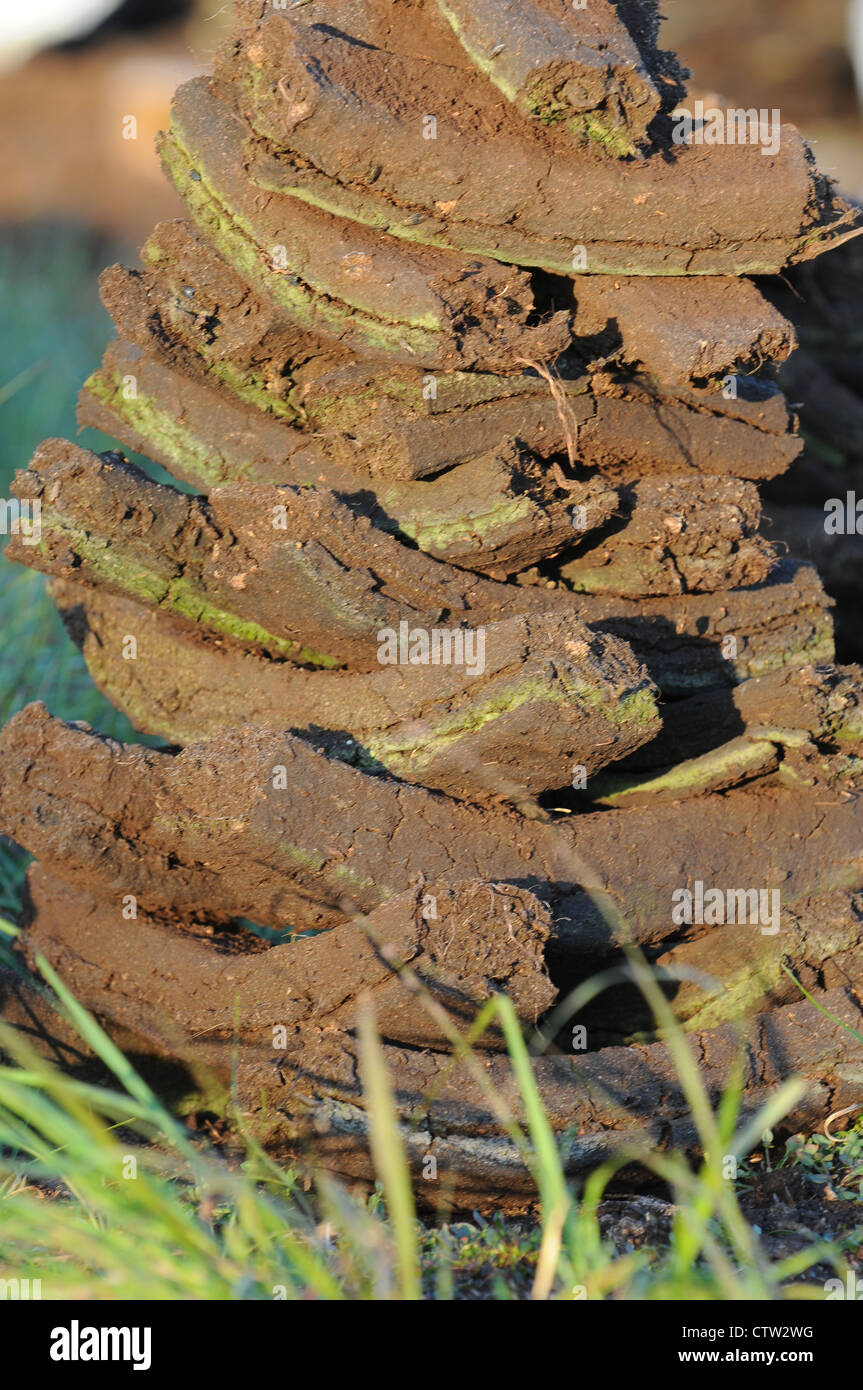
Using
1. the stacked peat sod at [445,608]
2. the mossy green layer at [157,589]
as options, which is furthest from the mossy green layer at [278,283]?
the mossy green layer at [157,589]

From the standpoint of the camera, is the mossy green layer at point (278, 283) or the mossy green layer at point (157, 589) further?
the mossy green layer at point (157, 589)

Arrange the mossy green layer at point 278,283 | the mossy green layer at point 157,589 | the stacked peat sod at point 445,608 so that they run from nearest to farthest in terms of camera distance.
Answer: the stacked peat sod at point 445,608, the mossy green layer at point 278,283, the mossy green layer at point 157,589

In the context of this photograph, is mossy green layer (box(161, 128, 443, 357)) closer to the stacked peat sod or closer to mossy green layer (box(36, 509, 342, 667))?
the stacked peat sod

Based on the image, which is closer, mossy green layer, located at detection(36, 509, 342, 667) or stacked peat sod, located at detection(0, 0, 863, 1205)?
stacked peat sod, located at detection(0, 0, 863, 1205)

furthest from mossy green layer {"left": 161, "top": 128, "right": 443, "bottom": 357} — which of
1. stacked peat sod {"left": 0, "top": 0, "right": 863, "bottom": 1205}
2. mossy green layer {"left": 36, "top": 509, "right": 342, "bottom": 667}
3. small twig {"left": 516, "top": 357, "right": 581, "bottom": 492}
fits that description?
mossy green layer {"left": 36, "top": 509, "right": 342, "bottom": 667}

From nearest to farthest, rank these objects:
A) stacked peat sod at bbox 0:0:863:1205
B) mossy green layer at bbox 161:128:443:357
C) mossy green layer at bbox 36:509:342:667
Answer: stacked peat sod at bbox 0:0:863:1205
mossy green layer at bbox 161:128:443:357
mossy green layer at bbox 36:509:342:667

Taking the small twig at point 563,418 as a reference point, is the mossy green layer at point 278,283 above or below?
above

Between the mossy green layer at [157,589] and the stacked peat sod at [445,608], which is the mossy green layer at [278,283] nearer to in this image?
the stacked peat sod at [445,608]

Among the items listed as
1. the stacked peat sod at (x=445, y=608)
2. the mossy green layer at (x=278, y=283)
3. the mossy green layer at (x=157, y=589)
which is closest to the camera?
the stacked peat sod at (x=445, y=608)
